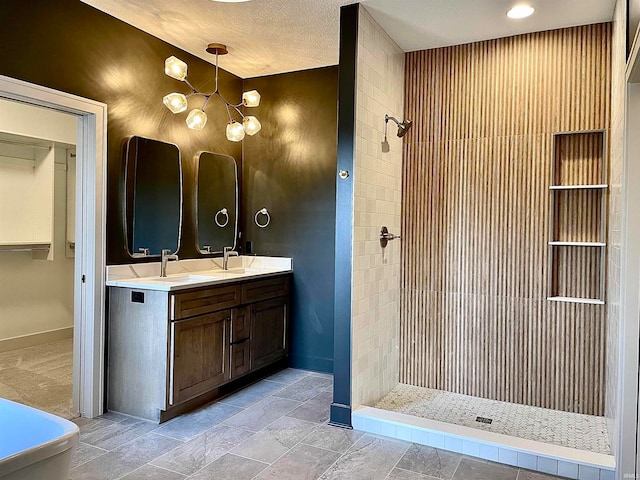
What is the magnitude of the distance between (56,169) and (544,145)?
4.84 m

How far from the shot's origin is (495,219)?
342 centimetres

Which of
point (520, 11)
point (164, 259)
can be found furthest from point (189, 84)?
point (520, 11)

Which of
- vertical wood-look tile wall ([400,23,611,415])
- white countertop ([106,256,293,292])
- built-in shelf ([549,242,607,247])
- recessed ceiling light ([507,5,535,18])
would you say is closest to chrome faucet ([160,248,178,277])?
white countertop ([106,256,293,292])

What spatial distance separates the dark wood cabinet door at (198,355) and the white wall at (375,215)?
3.25 feet

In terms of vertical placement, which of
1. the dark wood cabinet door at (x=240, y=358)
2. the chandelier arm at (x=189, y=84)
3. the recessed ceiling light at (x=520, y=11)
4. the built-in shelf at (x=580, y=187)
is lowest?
the dark wood cabinet door at (x=240, y=358)

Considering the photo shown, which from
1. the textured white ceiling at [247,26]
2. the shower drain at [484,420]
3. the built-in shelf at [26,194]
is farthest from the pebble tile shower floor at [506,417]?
the built-in shelf at [26,194]

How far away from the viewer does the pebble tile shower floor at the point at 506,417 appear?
2.77 m

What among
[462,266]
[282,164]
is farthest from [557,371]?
[282,164]

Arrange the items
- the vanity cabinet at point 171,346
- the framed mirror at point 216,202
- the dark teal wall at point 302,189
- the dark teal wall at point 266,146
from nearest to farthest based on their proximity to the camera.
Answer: the vanity cabinet at point 171,346 → the dark teal wall at point 266,146 → the framed mirror at point 216,202 → the dark teal wall at point 302,189

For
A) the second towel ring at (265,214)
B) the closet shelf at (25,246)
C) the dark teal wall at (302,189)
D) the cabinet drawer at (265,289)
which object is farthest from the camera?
the closet shelf at (25,246)

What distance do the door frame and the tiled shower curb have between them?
1.71 meters

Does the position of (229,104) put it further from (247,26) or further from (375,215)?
(375,215)

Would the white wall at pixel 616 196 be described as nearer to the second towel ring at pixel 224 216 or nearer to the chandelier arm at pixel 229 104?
the chandelier arm at pixel 229 104

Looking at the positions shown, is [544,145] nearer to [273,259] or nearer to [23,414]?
[273,259]
